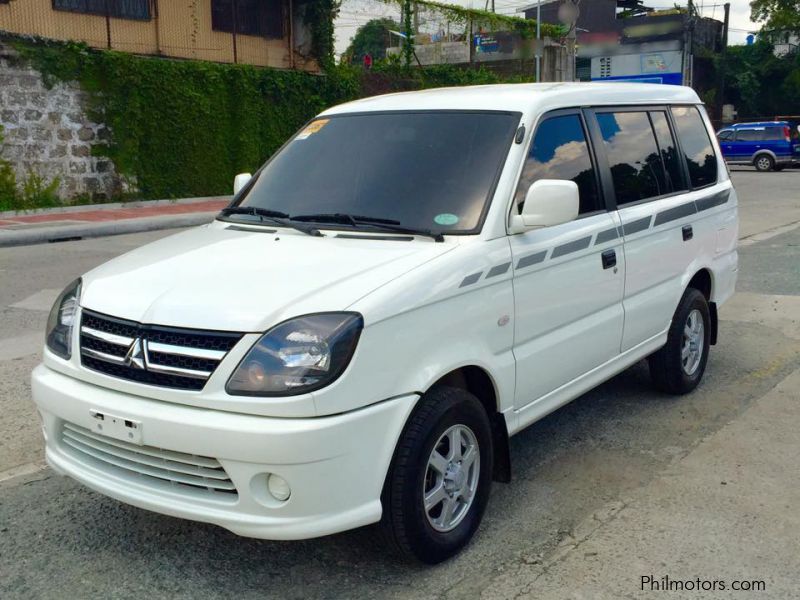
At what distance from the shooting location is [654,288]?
16.3ft

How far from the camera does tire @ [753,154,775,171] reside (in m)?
32.0

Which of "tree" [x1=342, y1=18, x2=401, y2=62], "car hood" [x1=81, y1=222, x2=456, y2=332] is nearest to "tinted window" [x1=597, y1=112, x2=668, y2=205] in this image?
"car hood" [x1=81, y1=222, x2=456, y2=332]

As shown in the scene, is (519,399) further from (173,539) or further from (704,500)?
(173,539)

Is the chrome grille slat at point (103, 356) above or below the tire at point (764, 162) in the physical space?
above

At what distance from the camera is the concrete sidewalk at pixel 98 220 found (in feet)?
46.2

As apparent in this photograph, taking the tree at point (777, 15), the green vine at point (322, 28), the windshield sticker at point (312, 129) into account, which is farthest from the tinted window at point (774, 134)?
the windshield sticker at point (312, 129)

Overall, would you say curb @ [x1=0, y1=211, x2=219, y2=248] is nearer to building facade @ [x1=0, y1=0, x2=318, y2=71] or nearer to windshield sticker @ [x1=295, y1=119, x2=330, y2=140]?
building facade @ [x1=0, y1=0, x2=318, y2=71]

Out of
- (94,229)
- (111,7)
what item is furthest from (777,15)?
(94,229)

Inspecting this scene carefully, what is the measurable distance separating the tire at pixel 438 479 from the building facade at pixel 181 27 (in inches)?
663

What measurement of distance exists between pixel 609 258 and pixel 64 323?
8.65 ft

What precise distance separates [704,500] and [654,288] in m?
1.41

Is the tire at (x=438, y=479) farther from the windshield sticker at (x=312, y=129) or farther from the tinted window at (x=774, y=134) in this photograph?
the tinted window at (x=774, y=134)

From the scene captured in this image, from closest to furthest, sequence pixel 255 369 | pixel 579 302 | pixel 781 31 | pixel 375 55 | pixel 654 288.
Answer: pixel 255 369, pixel 579 302, pixel 654 288, pixel 375 55, pixel 781 31

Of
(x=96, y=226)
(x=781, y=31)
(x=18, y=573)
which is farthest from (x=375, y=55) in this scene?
(x=781, y=31)
